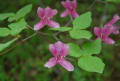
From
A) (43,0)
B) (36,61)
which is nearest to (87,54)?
(43,0)

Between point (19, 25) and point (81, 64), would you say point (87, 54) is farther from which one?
point (19, 25)

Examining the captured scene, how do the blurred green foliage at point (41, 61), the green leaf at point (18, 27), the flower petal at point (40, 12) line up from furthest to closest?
the blurred green foliage at point (41, 61)
the flower petal at point (40, 12)
the green leaf at point (18, 27)

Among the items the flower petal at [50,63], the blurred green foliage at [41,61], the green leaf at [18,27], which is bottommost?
the blurred green foliage at [41,61]

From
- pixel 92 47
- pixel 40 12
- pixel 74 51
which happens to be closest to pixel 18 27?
pixel 40 12

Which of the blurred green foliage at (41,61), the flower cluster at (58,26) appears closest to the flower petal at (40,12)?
the flower cluster at (58,26)

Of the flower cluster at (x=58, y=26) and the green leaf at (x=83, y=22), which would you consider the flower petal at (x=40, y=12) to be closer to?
the flower cluster at (x=58, y=26)

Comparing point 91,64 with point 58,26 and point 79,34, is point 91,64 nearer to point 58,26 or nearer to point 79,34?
point 79,34
